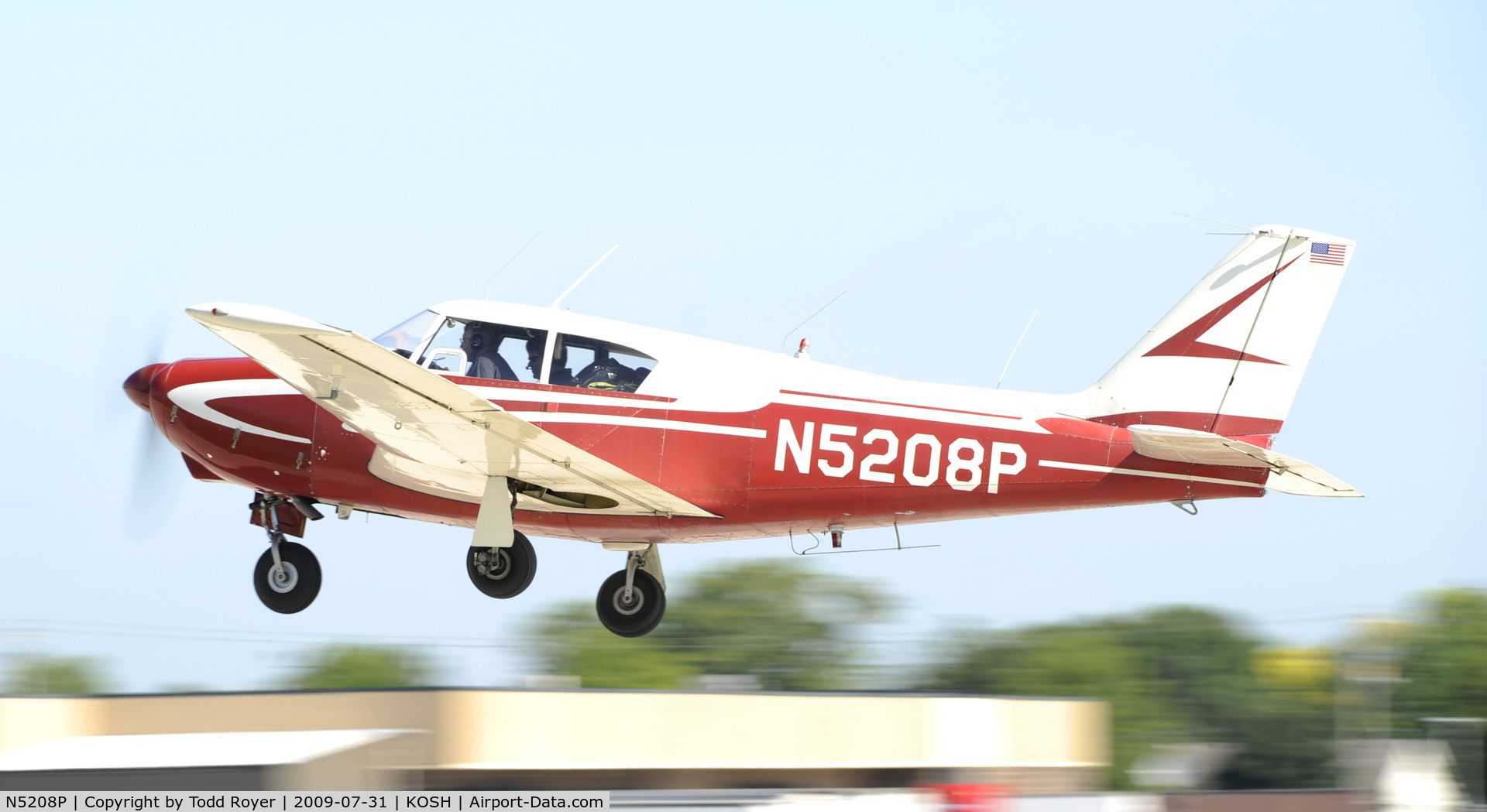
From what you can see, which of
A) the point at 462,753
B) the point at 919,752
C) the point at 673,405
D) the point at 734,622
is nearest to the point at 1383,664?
the point at 919,752

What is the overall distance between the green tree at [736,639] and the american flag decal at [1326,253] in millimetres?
32866

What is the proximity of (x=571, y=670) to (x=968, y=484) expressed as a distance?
3406 centimetres

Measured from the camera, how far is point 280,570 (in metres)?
13.1

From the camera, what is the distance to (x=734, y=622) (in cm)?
5156

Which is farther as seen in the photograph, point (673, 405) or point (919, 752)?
point (919, 752)

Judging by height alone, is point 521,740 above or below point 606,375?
below

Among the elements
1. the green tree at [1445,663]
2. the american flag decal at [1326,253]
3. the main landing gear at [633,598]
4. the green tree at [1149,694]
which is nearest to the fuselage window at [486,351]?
the main landing gear at [633,598]

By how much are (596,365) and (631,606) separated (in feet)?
9.50

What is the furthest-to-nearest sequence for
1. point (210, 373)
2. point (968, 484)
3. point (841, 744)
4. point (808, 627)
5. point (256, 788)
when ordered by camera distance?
point (808, 627) < point (841, 744) < point (256, 788) < point (210, 373) < point (968, 484)

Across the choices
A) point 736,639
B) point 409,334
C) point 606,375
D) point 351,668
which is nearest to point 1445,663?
point 736,639

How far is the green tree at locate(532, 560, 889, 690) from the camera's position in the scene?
44.2 m

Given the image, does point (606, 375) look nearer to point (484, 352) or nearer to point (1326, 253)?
point (484, 352)

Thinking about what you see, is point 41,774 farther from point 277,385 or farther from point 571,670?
point 571,670

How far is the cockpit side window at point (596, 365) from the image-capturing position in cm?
1179
